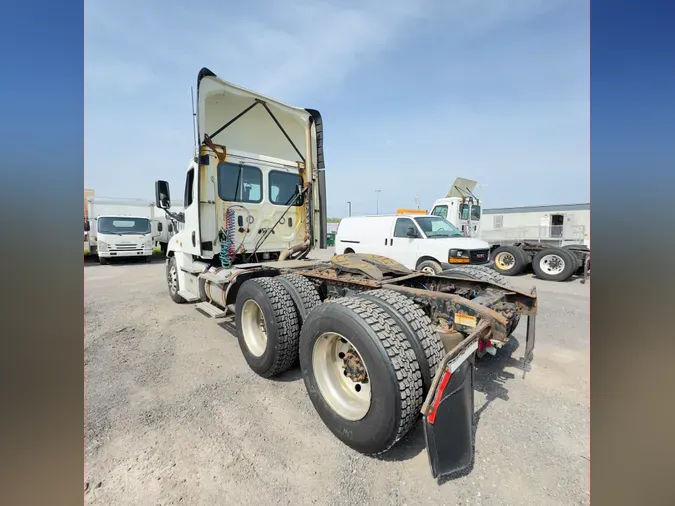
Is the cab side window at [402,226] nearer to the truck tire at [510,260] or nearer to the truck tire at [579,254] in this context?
the truck tire at [510,260]

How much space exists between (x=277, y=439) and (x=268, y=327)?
1.14 m

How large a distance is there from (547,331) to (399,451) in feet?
12.4

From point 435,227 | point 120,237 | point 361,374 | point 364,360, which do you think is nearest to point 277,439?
point 361,374

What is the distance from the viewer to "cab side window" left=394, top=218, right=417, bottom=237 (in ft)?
28.3

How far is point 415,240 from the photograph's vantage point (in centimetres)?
832

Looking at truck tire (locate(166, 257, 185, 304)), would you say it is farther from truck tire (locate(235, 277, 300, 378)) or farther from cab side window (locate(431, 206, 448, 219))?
cab side window (locate(431, 206, 448, 219))

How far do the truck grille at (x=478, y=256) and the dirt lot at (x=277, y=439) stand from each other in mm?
3604

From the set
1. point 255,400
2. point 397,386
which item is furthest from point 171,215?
point 397,386

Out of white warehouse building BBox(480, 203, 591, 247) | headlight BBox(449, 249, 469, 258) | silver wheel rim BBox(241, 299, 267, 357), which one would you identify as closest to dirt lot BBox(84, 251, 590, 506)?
silver wheel rim BBox(241, 299, 267, 357)

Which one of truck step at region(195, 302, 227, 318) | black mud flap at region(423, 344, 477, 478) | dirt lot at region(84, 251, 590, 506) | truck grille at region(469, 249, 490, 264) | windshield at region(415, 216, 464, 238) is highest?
windshield at region(415, 216, 464, 238)

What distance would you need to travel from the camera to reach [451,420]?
6.70ft

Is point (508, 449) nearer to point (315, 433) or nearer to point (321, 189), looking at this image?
point (315, 433)

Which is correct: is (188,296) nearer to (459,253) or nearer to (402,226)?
(402,226)
